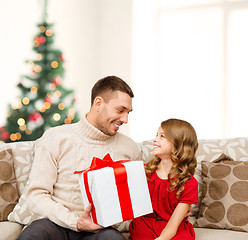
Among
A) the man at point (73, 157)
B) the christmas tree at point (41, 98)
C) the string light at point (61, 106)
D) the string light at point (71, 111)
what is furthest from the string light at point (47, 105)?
the man at point (73, 157)

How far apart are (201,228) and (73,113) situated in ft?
7.12

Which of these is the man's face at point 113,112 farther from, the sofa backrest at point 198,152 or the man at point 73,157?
the sofa backrest at point 198,152

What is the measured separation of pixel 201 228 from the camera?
187 cm

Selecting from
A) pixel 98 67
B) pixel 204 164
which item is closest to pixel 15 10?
pixel 98 67

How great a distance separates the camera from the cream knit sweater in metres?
1.62

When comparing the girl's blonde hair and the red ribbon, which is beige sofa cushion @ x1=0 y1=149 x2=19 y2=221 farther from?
the girl's blonde hair

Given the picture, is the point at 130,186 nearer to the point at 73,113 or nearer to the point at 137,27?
the point at 73,113

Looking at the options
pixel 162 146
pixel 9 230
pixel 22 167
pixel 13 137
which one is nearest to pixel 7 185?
pixel 22 167

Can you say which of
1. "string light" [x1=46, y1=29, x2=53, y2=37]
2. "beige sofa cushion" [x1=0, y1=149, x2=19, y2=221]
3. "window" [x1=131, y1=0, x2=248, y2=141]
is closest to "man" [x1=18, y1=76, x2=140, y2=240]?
"beige sofa cushion" [x1=0, y1=149, x2=19, y2=221]

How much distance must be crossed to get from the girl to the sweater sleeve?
15.1 inches

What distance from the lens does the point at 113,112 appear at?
5.96 feet

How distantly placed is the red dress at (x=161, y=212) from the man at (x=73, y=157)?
267 mm

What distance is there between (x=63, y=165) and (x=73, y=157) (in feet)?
0.22

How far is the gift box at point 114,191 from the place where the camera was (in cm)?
134
